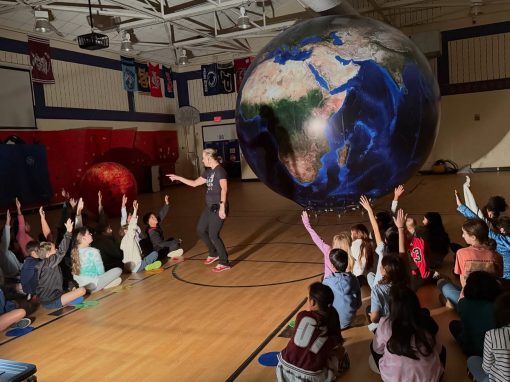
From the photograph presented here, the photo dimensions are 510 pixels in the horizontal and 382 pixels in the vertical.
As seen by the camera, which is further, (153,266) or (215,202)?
(153,266)

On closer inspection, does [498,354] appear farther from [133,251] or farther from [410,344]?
[133,251]

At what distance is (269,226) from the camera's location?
29.6 feet

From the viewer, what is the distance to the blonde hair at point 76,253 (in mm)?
5461

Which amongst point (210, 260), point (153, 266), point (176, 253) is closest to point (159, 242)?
point (176, 253)

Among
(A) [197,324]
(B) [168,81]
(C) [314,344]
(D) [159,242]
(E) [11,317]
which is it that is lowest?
(A) [197,324]

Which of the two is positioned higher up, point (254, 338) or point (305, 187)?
point (305, 187)

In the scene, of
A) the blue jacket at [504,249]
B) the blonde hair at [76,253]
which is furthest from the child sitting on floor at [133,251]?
the blue jacket at [504,249]

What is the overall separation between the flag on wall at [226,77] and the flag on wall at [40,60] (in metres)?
6.95

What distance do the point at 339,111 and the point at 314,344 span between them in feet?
5.17

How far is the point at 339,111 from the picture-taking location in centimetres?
337

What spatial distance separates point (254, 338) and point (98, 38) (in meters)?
8.08

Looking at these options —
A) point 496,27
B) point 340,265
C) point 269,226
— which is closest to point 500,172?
point 496,27

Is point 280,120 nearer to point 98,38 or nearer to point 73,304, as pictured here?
point 73,304

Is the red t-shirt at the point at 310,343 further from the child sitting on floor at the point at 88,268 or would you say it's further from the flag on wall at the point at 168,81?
the flag on wall at the point at 168,81
